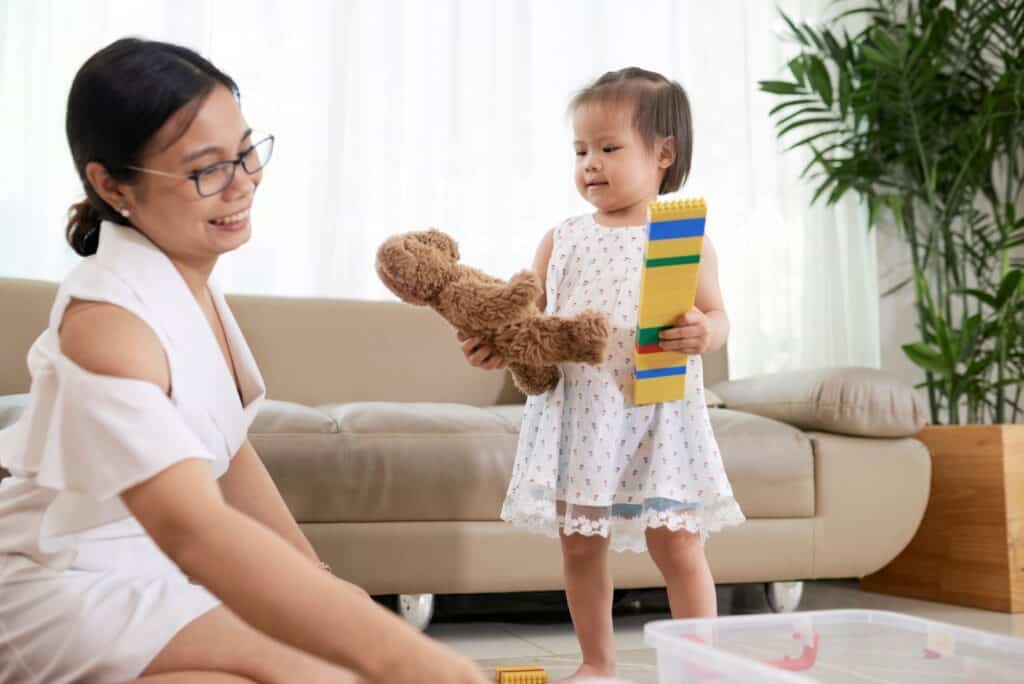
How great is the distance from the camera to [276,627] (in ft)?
2.24

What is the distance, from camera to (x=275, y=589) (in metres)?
0.68

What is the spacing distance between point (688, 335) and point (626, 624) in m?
1.03

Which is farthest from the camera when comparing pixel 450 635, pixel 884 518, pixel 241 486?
pixel 884 518

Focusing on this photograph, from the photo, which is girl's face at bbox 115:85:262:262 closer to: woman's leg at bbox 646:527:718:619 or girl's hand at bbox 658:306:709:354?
girl's hand at bbox 658:306:709:354

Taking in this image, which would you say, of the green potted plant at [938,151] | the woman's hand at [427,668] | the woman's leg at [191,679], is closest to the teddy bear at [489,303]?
the woman's leg at [191,679]

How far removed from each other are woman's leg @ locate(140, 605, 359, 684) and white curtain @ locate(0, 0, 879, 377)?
75.7 inches

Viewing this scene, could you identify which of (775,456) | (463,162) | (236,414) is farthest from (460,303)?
(463,162)

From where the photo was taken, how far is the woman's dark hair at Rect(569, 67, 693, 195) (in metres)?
1.56

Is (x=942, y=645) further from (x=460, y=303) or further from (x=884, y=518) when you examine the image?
(x=884, y=518)

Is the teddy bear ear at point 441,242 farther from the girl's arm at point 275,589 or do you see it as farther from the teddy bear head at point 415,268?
the girl's arm at point 275,589

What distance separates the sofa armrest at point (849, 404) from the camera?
7.55 feet

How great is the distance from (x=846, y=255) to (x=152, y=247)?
277cm

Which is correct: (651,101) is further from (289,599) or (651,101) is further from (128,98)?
(289,599)

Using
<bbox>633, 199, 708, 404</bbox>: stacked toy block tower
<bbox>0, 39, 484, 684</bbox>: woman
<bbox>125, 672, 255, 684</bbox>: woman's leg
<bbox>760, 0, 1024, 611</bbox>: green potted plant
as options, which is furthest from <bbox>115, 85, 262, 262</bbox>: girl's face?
<bbox>760, 0, 1024, 611</bbox>: green potted plant
